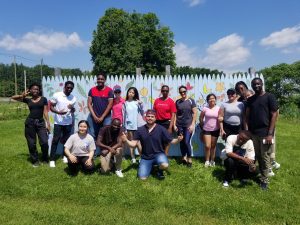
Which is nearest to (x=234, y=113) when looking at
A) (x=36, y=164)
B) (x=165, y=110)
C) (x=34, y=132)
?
(x=165, y=110)

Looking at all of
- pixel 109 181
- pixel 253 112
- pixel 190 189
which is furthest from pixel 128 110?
pixel 253 112

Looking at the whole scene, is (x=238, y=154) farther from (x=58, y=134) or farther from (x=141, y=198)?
(x=58, y=134)

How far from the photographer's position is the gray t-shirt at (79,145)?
7.06 m

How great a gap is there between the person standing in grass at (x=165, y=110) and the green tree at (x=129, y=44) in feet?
92.3

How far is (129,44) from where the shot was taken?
36750mm

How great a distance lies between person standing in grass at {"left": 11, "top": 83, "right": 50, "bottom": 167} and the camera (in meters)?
7.62

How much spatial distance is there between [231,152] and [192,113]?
1634 millimetres

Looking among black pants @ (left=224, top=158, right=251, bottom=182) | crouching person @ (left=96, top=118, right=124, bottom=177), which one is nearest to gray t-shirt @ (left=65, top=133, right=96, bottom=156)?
crouching person @ (left=96, top=118, right=124, bottom=177)

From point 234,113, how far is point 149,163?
7.09 feet

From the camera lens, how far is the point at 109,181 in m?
6.72

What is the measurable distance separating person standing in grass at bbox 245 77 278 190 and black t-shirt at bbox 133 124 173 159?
5.85ft

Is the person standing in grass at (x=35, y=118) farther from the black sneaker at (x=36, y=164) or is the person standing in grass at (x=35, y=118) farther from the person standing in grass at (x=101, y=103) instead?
the person standing in grass at (x=101, y=103)

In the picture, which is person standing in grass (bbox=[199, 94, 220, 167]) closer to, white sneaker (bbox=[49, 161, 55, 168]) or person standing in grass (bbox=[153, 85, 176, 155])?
person standing in grass (bbox=[153, 85, 176, 155])

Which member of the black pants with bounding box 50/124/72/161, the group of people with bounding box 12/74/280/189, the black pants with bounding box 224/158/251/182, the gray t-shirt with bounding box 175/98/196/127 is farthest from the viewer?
the black pants with bounding box 50/124/72/161
